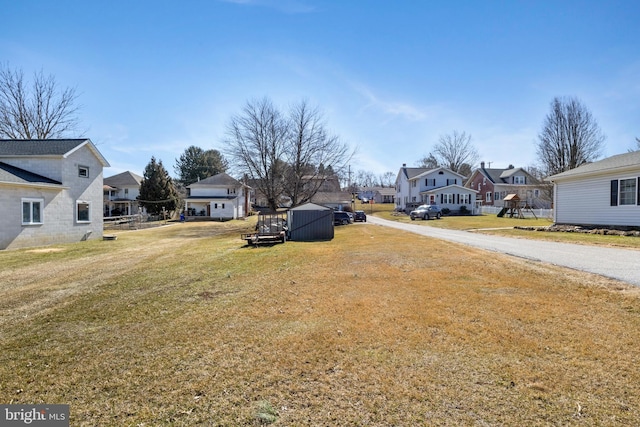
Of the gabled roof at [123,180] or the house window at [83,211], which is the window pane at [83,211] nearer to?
the house window at [83,211]

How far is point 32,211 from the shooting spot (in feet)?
54.0

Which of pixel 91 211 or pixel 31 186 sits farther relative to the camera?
pixel 91 211

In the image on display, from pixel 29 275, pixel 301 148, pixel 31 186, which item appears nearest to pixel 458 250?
pixel 29 275

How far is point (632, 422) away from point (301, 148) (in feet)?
106

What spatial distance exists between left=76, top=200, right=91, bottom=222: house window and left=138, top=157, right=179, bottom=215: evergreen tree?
22.9m

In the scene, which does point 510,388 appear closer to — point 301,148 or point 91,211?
point 91,211

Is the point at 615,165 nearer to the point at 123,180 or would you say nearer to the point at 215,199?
the point at 215,199

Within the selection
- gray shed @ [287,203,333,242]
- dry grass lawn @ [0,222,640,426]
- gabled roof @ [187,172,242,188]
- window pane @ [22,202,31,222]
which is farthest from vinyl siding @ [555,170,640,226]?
gabled roof @ [187,172,242,188]

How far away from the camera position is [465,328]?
4.78m

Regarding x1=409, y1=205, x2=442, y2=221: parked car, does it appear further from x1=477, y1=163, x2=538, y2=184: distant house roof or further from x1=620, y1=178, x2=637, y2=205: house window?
x1=477, y1=163, x2=538, y2=184: distant house roof

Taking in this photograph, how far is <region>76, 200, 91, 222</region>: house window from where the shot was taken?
19156 millimetres

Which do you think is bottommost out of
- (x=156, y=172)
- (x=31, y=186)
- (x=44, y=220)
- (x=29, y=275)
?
(x=29, y=275)

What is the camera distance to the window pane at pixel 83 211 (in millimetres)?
19297

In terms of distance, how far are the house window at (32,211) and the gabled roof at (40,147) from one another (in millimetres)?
2901
